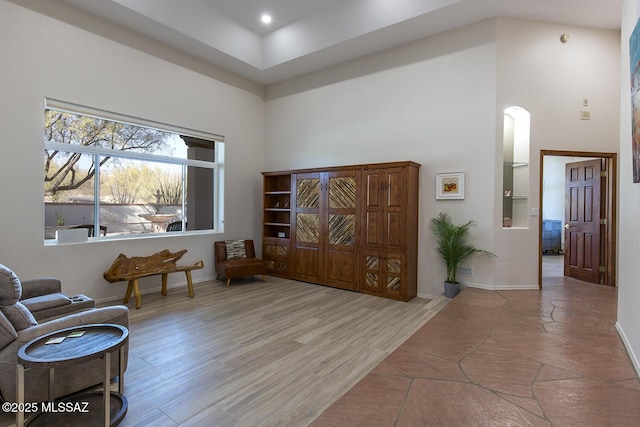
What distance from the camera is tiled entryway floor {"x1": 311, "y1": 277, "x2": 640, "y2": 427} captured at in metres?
1.97

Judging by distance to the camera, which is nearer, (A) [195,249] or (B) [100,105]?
(B) [100,105]

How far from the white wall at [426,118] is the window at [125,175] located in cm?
228

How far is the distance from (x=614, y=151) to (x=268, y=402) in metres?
6.01

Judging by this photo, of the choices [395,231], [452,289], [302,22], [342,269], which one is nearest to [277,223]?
[342,269]

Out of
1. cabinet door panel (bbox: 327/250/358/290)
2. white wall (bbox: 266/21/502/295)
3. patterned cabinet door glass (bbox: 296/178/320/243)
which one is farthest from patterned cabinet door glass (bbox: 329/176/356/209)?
cabinet door panel (bbox: 327/250/358/290)

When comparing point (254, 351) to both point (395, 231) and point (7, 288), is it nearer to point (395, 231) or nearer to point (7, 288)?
point (7, 288)

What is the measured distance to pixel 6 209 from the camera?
379 cm

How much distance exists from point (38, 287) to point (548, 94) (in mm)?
6989

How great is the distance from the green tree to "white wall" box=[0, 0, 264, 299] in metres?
0.24

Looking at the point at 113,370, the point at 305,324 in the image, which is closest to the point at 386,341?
the point at 305,324

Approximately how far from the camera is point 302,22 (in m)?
5.62

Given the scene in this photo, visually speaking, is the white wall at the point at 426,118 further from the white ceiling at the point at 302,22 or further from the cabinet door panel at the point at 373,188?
the cabinet door panel at the point at 373,188

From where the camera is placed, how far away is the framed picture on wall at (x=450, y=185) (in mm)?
4832

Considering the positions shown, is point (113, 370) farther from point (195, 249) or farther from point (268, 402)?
point (195, 249)
